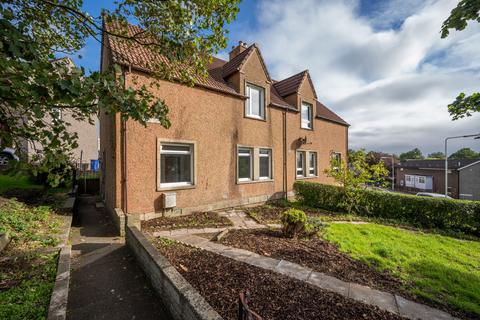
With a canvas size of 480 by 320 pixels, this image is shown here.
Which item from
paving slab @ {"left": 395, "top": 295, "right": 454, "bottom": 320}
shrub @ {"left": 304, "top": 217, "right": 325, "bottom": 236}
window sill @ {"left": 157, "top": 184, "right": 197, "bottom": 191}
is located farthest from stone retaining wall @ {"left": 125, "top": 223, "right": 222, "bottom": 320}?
shrub @ {"left": 304, "top": 217, "right": 325, "bottom": 236}

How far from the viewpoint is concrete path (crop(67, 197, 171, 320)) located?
3.45m

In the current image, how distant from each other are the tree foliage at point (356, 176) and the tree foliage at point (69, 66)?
316 inches

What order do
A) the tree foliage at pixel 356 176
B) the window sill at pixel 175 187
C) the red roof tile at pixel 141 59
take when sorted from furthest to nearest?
the tree foliage at pixel 356 176
the window sill at pixel 175 187
the red roof tile at pixel 141 59

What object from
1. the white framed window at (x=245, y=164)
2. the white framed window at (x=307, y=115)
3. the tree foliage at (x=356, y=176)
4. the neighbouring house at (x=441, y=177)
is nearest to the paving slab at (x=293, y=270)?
the white framed window at (x=245, y=164)

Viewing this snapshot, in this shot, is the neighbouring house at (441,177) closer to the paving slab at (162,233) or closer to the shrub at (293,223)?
the shrub at (293,223)

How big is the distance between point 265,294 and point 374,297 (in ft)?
6.07

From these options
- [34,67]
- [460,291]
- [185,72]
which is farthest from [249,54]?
[460,291]

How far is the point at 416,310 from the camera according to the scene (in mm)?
3396

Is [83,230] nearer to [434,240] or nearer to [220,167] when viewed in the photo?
[220,167]

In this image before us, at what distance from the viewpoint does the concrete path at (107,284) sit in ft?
11.3

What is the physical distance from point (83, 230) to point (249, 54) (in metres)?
10.5

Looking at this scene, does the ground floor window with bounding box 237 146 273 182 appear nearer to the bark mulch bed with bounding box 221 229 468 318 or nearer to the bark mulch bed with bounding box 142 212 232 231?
the bark mulch bed with bounding box 142 212 232 231

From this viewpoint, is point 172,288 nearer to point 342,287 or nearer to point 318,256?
point 342,287

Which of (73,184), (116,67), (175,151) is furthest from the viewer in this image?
(73,184)
